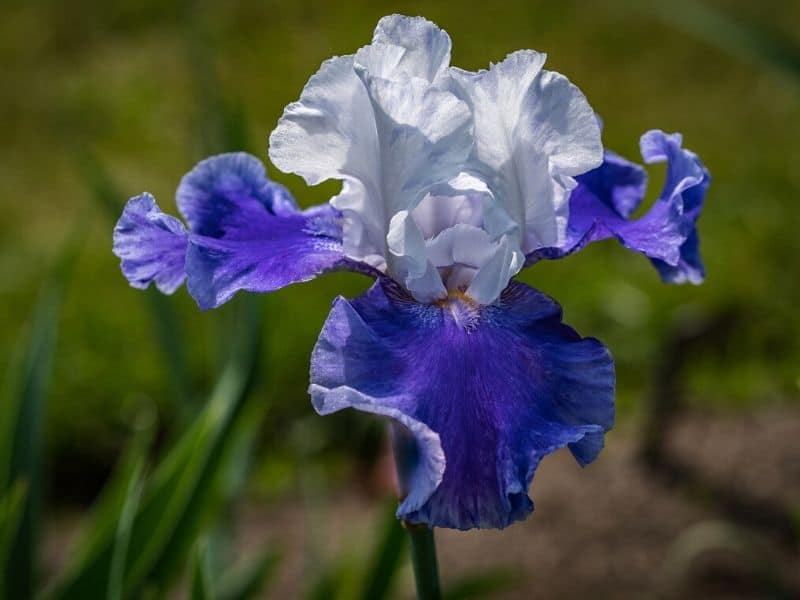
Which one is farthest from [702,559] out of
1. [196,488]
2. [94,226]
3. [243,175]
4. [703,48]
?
[703,48]

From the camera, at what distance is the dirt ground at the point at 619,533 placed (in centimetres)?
154

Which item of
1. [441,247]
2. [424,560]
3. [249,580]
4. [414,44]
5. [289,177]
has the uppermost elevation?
[414,44]

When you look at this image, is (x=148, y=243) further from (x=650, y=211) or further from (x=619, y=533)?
(x=619, y=533)

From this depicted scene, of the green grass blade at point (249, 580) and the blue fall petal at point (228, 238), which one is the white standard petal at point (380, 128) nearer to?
the blue fall petal at point (228, 238)

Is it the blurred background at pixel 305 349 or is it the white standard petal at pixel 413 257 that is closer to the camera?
the white standard petal at pixel 413 257

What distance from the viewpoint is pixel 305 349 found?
7.80 feet

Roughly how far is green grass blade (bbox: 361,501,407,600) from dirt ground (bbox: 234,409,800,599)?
113 millimetres

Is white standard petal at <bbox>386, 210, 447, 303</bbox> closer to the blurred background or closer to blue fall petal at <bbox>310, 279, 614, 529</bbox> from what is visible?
blue fall petal at <bbox>310, 279, 614, 529</bbox>

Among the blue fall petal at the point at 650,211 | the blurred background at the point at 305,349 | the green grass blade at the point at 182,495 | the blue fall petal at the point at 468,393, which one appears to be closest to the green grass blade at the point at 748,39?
the blurred background at the point at 305,349

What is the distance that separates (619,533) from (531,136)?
1.09 metres

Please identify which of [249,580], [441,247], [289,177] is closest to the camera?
[441,247]

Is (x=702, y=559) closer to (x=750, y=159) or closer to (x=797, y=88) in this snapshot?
(x=797, y=88)

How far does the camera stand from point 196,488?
1.12 metres

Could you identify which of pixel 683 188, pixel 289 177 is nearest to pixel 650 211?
pixel 683 188
